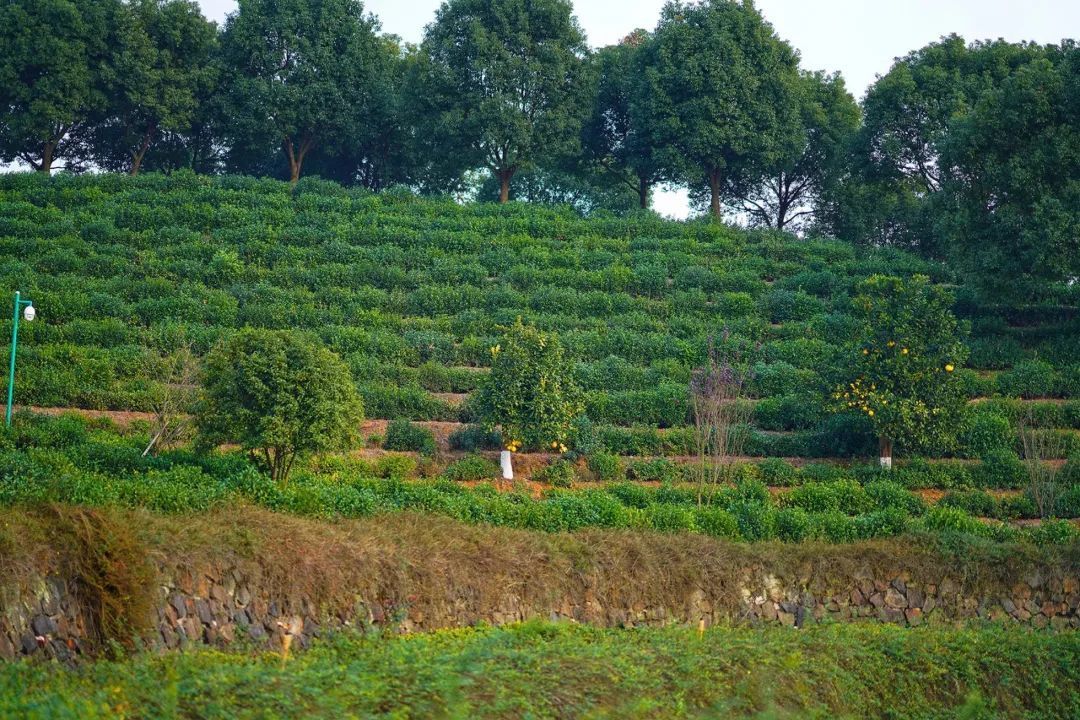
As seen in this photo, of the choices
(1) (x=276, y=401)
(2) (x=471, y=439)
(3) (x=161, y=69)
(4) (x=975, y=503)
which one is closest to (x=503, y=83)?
(3) (x=161, y=69)

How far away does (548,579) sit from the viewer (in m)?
15.0

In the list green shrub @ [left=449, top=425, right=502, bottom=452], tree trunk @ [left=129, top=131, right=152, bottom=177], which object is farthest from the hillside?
tree trunk @ [left=129, top=131, right=152, bottom=177]

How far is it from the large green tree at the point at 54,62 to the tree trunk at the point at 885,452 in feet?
91.9

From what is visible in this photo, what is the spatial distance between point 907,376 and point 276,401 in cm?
1262

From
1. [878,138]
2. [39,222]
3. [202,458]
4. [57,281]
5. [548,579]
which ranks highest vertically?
[878,138]

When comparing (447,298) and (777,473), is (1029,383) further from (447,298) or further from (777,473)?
(447,298)

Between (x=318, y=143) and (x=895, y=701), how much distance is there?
33413 millimetres

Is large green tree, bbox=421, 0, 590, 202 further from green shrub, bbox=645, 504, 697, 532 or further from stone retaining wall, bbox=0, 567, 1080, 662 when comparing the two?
stone retaining wall, bbox=0, 567, 1080, 662

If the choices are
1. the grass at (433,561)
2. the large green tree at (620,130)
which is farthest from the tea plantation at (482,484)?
the large green tree at (620,130)

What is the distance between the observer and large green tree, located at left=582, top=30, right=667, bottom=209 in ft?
130

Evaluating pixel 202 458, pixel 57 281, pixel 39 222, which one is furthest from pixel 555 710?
pixel 39 222

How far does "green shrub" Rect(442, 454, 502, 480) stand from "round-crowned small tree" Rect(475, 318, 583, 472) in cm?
56

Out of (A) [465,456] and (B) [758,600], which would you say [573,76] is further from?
(B) [758,600]

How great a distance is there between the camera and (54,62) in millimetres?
37250
